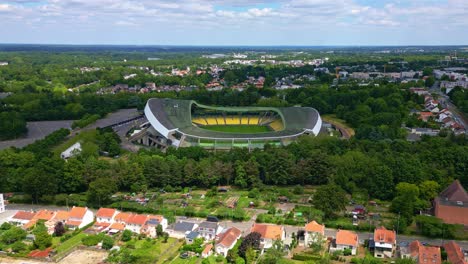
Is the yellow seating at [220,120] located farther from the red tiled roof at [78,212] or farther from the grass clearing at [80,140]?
the red tiled roof at [78,212]

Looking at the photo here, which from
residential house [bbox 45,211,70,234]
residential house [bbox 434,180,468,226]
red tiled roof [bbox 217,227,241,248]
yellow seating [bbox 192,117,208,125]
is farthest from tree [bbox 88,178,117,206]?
yellow seating [bbox 192,117,208,125]

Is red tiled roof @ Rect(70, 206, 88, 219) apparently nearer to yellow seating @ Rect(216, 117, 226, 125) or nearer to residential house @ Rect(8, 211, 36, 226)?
residential house @ Rect(8, 211, 36, 226)

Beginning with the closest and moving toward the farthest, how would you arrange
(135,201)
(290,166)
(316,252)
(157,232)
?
(316,252) < (157,232) < (135,201) < (290,166)

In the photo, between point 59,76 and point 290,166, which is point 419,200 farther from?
point 59,76

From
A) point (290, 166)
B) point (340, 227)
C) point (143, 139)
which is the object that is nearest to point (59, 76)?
point (143, 139)

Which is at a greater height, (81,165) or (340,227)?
(81,165)

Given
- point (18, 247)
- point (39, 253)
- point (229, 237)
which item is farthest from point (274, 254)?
point (18, 247)
